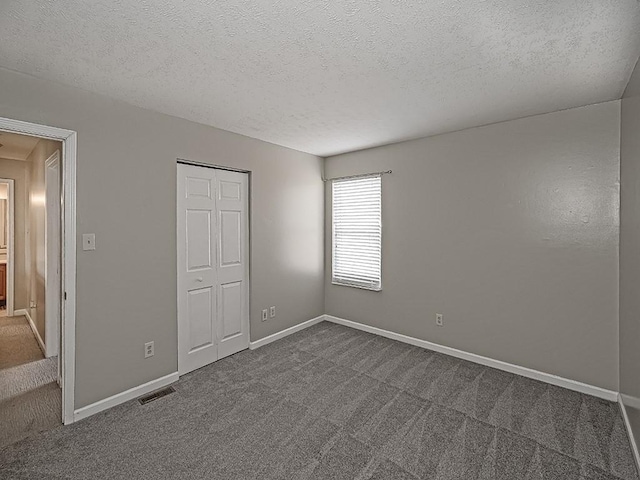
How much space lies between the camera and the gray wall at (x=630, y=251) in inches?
78.9

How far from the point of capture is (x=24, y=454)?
2.02 metres

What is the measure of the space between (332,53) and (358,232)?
2739 mm

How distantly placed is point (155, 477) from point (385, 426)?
1523 millimetres

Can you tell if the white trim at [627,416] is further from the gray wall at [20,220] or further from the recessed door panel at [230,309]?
the gray wall at [20,220]

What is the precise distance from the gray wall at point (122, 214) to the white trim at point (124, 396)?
1.7 inches

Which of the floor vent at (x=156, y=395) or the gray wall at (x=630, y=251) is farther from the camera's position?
the floor vent at (x=156, y=395)

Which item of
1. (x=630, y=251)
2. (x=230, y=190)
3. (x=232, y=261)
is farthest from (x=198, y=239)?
(x=630, y=251)

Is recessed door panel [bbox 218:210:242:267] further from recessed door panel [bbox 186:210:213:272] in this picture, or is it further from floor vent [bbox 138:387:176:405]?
floor vent [bbox 138:387:176:405]

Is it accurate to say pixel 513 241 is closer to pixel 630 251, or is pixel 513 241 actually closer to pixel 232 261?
pixel 630 251

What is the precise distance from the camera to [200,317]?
10.9 ft

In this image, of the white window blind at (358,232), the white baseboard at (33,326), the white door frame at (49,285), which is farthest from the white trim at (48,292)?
the white window blind at (358,232)

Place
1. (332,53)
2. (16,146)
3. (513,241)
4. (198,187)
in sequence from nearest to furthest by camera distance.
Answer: (332,53) < (513,241) < (198,187) < (16,146)

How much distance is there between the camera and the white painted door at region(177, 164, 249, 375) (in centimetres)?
316

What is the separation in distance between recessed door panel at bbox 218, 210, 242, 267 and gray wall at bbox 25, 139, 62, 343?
1.74 meters
